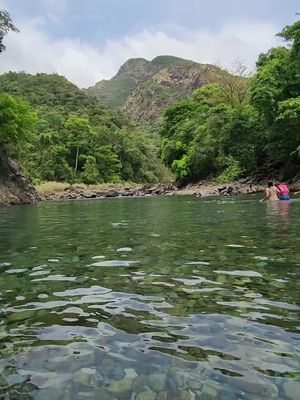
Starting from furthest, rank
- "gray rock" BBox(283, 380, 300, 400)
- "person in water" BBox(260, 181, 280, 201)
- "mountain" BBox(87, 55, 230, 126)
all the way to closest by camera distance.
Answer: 1. "mountain" BBox(87, 55, 230, 126)
2. "person in water" BBox(260, 181, 280, 201)
3. "gray rock" BBox(283, 380, 300, 400)

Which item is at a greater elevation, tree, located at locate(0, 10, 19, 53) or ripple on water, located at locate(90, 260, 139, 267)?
tree, located at locate(0, 10, 19, 53)

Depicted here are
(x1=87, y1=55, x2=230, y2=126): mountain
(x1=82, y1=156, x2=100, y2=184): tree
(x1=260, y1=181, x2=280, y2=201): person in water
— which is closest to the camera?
(x1=260, y1=181, x2=280, y2=201): person in water

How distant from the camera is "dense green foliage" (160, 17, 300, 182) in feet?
110

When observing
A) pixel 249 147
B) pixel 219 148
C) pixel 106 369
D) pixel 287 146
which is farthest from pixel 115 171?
pixel 106 369

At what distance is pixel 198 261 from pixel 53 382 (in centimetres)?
434

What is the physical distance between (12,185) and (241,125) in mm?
21230

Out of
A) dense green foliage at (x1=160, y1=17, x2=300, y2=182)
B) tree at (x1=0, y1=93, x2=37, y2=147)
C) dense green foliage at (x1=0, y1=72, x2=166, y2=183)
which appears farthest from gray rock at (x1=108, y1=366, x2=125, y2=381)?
dense green foliage at (x1=0, y1=72, x2=166, y2=183)

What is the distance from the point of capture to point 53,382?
119 inches

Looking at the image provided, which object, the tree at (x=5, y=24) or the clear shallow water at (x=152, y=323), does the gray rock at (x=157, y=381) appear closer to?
the clear shallow water at (x=152, y=323)

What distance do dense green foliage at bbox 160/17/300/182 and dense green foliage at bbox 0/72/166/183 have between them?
14.0m

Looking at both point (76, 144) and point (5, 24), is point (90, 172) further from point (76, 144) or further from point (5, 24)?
point (5, 24)

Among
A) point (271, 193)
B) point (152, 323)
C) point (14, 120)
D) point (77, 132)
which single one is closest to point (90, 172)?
point (77, 132)

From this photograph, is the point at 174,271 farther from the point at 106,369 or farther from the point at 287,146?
the point at 287,146

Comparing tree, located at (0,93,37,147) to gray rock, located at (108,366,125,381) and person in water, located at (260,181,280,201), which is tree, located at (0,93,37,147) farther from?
gray rock, located at (108,366,125,381)
